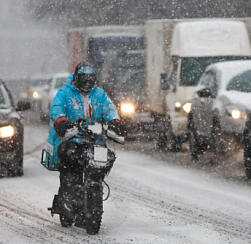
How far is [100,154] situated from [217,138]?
623 centimetres

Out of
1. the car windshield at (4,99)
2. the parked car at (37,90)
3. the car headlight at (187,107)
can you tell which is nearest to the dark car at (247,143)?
the car windshield at (4,99)

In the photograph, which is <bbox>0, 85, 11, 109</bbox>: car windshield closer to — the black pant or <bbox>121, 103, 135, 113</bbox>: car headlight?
the black pant

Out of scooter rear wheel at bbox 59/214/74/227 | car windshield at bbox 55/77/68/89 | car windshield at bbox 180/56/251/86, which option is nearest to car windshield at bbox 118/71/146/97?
car windshield at bbox 180/56/251/86

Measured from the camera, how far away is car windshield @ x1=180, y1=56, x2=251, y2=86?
621 inches

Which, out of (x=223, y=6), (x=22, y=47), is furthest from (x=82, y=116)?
(x=223, y=6)

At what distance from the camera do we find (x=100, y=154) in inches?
270

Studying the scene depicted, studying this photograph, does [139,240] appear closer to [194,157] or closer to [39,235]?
[39,235]

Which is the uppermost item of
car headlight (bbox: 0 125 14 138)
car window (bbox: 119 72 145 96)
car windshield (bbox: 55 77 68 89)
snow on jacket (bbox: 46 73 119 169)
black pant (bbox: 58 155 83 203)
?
snow on jacket (bbox: 46 73 119 169)

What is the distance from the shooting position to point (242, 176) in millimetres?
11953

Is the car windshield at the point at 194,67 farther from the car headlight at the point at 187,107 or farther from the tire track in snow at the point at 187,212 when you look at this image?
the tire track in snow at the point at 187,212

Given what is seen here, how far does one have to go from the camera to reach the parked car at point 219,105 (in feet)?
39.9

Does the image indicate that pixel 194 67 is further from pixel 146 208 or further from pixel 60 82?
pixel 60 82

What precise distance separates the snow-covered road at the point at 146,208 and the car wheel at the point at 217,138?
48 cm

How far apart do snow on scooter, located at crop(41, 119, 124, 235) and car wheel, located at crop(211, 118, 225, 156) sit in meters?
5.77
